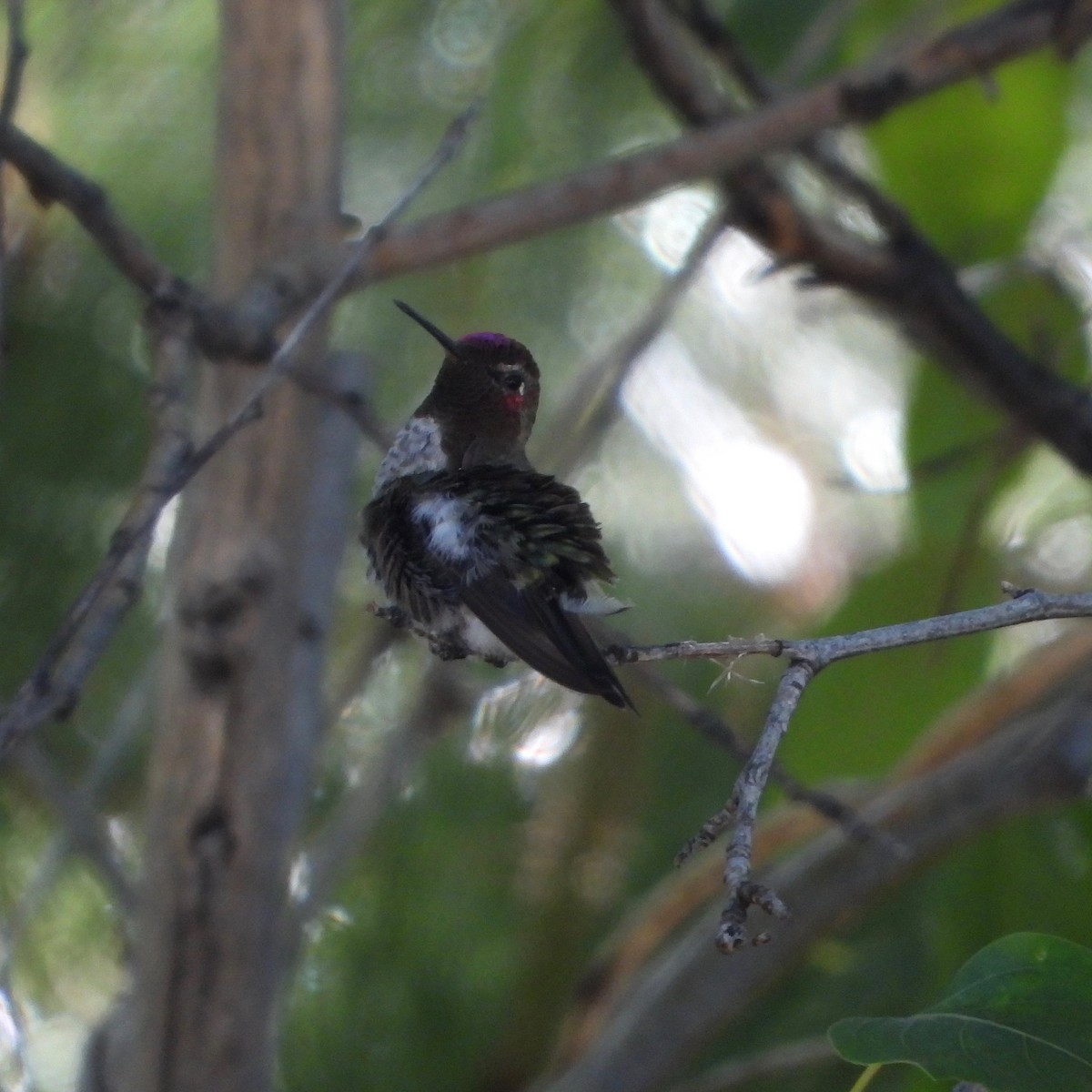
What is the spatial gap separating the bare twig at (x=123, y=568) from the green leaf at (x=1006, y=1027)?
580mm

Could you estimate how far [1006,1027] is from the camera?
1.00 m

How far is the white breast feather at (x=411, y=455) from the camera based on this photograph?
1.80 m

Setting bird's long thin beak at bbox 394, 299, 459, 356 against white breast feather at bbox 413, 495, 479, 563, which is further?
bird's long thin beak at bbox 394, 299, 459, 356

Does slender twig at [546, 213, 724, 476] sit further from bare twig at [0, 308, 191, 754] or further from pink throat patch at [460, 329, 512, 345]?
bare twig at [0, 308, 191, 754]

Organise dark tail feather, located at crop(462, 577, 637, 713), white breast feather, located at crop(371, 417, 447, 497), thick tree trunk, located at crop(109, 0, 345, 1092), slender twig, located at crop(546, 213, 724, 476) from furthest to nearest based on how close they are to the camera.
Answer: slender twig, located at crop(546, 213, 724, 476) → white breast feather, located at crop(371, 417, 447, 497) → thick tree trunk, located at crop(109, 0, 345, 1092) → dark tail feather, located at crop(462, 577, 637, 713)

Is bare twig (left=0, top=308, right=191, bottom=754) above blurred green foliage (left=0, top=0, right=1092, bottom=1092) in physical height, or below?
below

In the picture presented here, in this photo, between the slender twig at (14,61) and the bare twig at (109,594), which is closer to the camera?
the bare twig at (109,594)

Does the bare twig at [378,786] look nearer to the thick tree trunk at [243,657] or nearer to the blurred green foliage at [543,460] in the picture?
the thick tree trunk at [243,657]

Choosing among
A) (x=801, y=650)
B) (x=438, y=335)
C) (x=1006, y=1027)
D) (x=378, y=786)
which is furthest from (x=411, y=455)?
(x=1006, y=1027)

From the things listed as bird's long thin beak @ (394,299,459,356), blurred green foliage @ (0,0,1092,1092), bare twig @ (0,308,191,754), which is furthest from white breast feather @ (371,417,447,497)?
blurred green foliage @ (0,0,1092,1092)

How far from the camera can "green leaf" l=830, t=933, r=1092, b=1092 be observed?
3.09 ft

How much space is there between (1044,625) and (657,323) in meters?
1.46

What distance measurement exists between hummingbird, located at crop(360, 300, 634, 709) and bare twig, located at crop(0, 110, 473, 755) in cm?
29

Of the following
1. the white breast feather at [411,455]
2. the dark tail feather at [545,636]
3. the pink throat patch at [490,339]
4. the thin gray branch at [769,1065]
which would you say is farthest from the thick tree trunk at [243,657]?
the thin gray branch at [769,1065]
